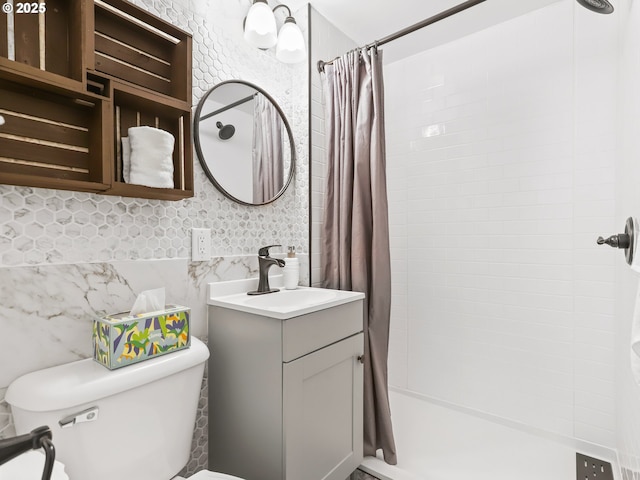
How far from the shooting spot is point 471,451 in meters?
1.82

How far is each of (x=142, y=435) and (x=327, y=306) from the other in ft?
2.31

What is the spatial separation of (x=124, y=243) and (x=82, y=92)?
47cm

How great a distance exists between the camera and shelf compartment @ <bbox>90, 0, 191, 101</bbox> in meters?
1.09

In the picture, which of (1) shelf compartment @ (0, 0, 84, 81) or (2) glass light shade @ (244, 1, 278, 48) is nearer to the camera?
(1) shelf compartment @ (0, 0, 84, 81)

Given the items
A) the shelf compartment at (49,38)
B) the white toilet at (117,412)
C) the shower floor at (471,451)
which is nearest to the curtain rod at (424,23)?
the shelf compartment at (49,38)

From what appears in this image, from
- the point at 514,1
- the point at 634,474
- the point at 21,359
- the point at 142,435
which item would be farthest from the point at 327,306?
the point at 514,1

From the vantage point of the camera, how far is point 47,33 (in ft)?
3.21

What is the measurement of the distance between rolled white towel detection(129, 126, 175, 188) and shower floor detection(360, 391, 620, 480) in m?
1.59

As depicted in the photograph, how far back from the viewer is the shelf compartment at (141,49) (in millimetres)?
1088

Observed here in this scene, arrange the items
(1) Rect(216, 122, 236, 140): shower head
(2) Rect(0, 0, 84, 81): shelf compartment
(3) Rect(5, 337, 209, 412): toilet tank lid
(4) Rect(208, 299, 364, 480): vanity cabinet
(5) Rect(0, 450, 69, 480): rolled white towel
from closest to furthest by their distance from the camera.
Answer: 1. (5) Rect(0, 450, 69, 480): rolled white towel
2. (3) Rect(5, 337, 209, 412): toilet tank lid
3. (2) Rect(0, 0, 84, 81): shelf compartment
4. (4) Rect(208, 299, 364, 480): vanity cabinet
5. (1) Rect(216, 122, 236, 140): shower head

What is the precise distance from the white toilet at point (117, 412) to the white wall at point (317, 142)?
2.95 ft

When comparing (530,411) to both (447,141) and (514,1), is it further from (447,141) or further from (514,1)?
(514,1)

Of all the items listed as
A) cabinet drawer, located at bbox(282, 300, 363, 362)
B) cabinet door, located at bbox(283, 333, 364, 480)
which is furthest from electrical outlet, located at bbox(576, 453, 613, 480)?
cabinet drawer, located at bbox(282, 300, 363, 362)

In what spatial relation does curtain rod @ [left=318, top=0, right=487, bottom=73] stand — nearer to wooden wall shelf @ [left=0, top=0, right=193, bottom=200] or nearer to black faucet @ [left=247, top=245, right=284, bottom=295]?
wooden wall shelf @ [left=0, top=0, right=193, bottom=200]
